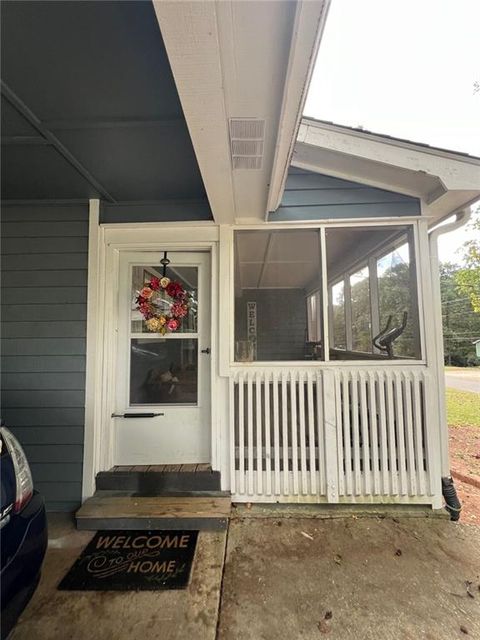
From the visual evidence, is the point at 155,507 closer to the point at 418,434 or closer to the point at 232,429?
the point at 232,429

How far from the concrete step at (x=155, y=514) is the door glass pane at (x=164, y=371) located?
2.44 feet

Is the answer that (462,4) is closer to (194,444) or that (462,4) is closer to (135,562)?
(194,444)

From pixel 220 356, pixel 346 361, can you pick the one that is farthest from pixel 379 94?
pixel 220 356

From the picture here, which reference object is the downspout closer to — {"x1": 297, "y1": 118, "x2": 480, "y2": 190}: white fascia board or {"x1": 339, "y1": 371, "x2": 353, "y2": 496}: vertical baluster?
{"x1": 297, "y1": 118, "x2": 480, "y2": 190}: white fascia board

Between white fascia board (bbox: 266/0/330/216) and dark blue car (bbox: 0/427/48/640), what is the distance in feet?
5.97

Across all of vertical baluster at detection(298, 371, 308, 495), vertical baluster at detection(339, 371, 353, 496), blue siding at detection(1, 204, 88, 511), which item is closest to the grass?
vertical baluster at detection(339, 371, 353, 496)

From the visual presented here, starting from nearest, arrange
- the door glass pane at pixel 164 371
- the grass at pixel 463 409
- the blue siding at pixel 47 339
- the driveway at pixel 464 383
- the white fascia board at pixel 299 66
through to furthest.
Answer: the white fascia board at pixel 299 66 → the blue siding at pixel 47 339 → the door glass pane at pixel 164 371 → the grass at pixel 463 409 → the driveway at pixel 464 383

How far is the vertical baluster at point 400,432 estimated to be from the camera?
227cm

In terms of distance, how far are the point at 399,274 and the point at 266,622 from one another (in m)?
2.51

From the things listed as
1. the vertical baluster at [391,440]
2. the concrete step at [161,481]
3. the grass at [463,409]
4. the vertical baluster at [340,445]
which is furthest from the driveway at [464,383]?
the concrete step at [161,481]

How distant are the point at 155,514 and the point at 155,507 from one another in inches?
2.8

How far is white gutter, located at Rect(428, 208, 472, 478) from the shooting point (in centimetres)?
233

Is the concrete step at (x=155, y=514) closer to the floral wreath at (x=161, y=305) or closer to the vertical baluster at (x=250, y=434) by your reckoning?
the vertical baluster at (x=250, y=434)

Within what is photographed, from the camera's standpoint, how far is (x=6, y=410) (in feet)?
7.89
